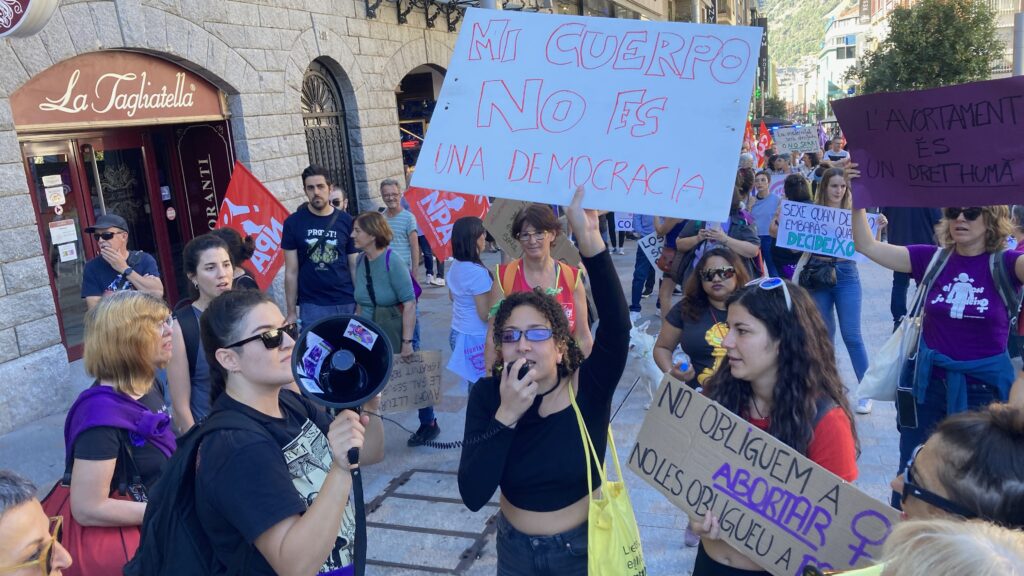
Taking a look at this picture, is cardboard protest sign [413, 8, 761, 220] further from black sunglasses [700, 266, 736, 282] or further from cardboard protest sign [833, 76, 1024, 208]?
black sunglasses [700, 266, 736, 282]

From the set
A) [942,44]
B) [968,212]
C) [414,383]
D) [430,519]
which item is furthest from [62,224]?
[942,44]

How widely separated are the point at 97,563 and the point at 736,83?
267 cm

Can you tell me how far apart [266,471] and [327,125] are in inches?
386

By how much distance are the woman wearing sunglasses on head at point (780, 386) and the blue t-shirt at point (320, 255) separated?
3738 millimetres

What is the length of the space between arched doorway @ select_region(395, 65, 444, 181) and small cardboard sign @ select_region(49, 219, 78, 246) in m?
7.87

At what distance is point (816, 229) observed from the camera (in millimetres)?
5883

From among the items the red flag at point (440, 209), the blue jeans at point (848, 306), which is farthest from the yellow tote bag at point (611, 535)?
the red flag at point (440, 209)

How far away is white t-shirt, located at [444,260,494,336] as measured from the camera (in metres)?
4.94

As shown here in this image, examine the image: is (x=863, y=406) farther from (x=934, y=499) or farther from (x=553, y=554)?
(x=934, y=499)

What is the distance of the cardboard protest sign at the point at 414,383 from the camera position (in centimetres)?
497

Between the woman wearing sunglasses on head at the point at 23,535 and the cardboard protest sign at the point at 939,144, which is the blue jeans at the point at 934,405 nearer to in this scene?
the cardboard protest sign at the point at 939,144

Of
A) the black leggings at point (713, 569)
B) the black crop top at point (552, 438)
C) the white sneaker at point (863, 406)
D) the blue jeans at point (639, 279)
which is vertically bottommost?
the white sneaker at point (863, 406)

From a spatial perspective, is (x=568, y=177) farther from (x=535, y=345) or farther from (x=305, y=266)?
(x=305, y=266)

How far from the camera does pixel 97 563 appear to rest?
249 cm
